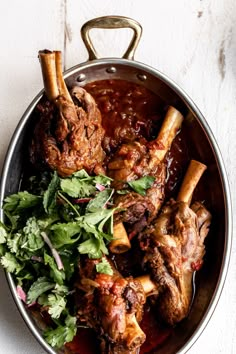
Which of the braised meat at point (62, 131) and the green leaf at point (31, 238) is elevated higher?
the braised meat at point (62, 131)

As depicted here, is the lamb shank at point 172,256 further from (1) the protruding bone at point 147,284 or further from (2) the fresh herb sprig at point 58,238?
(2) the fresh herb sprig at point 58,238

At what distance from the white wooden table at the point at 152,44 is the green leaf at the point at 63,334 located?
2.98 ft

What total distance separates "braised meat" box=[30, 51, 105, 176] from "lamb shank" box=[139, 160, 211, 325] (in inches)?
13.4

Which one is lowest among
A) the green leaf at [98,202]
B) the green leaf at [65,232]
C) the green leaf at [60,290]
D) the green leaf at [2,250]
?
the green leaf at [60,290]

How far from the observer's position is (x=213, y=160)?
2936 millimetres

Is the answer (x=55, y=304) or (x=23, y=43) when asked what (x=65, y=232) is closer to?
(x=55, y=304)

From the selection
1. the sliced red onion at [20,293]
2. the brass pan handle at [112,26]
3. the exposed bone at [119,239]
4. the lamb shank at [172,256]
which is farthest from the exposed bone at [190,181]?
the sliced red onion at [20,293]

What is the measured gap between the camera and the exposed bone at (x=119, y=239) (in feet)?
9.07

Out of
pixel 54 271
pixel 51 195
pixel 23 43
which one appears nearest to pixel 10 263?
A: pixel 54 271

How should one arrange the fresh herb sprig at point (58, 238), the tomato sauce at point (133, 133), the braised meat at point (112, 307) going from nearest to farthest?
the braised meat at point (112, 307) → the fresh herb sprig at point (58, 238) → the tomato sauce at point (133, 133)

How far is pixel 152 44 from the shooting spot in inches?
125

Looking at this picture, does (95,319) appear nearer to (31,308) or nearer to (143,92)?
(31,308)

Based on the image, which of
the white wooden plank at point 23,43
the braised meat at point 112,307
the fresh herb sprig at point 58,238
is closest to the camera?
the braised meat at point 112,307

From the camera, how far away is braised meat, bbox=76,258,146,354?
2588 millimetres
